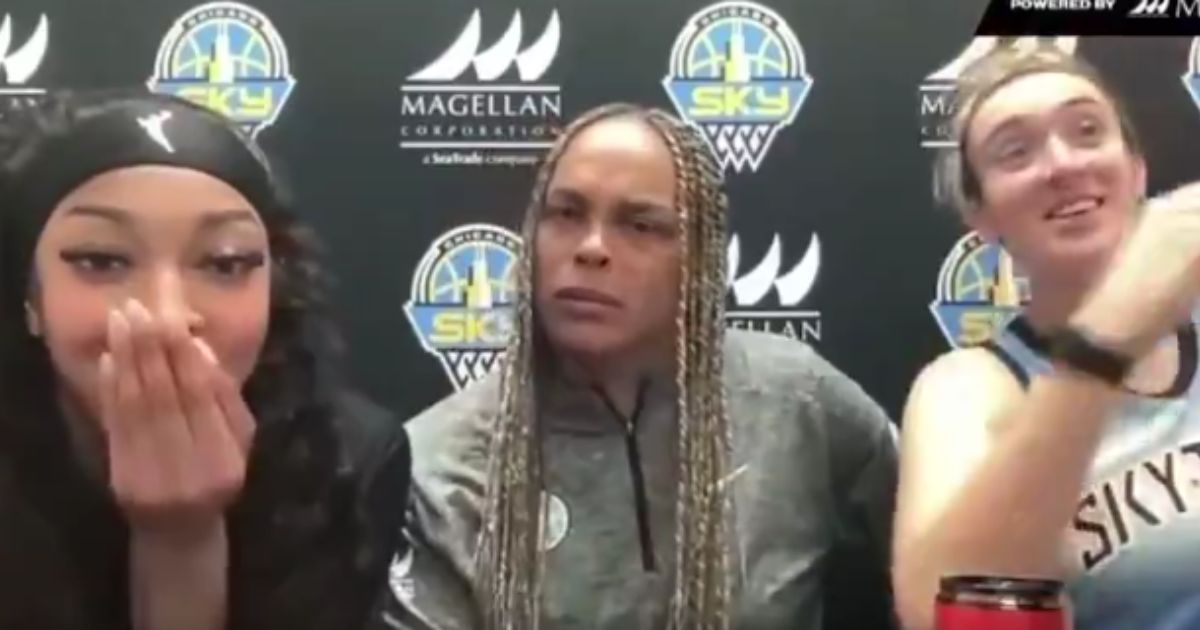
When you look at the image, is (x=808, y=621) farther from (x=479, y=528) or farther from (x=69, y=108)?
(x=69, y=108)

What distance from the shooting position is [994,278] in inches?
49.6

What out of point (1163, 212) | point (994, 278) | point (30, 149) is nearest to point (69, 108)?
point (30, 149)

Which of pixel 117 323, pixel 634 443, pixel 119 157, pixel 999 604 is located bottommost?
pixel 999 604

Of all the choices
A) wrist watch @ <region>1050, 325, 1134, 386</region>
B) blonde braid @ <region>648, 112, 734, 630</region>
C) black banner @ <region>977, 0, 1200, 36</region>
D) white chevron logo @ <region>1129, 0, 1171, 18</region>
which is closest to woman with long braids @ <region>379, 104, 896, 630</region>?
blonde braid @ <region>648, 112, 734, 630</region>

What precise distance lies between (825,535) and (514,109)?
1.35 feet

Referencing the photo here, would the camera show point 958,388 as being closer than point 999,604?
No

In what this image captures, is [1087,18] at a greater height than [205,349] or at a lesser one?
greater

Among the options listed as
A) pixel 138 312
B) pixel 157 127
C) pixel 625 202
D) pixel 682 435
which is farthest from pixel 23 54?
pixel 682 435

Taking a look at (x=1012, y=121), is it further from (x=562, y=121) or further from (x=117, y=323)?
(x=117, y=323)

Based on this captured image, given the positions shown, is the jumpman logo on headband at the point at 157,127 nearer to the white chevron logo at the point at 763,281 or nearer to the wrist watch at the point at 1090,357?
the white chevron logo at the point at 763,281

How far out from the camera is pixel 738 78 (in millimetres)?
1279

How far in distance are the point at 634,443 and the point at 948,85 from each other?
38 centimetres

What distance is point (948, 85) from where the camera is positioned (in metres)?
1.28

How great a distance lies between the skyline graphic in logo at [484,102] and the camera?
4.18 ft
